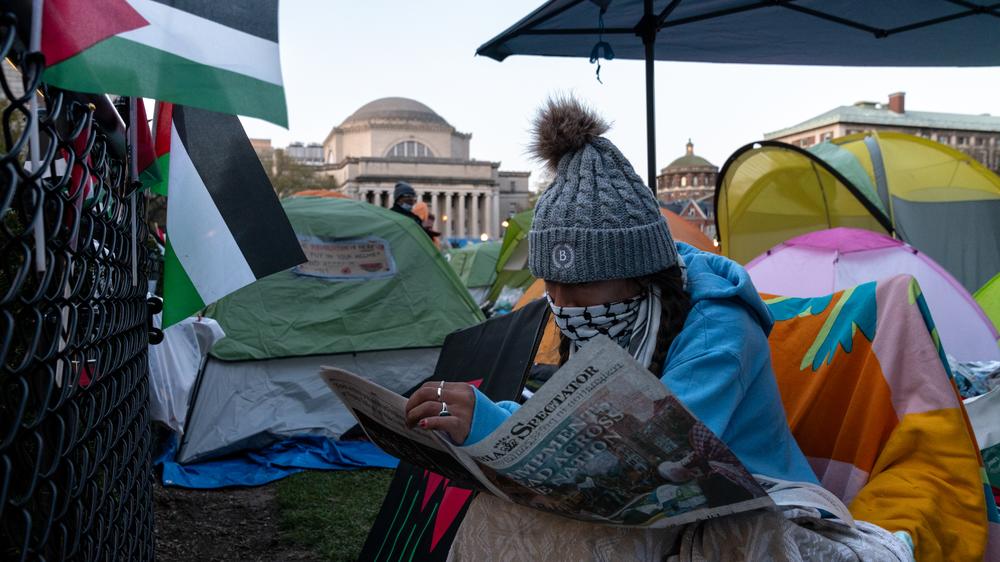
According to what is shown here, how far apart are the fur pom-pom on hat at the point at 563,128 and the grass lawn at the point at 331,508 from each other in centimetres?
240

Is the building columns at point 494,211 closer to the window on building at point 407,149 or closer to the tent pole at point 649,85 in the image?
the window on building at point 407,149

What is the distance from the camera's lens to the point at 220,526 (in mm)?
3990

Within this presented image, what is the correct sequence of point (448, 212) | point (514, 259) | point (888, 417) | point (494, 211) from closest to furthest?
point (888, 417) → point (514, 259) → point (448, 212) → point (494, 211)

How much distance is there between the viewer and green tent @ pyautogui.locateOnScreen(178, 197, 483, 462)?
5.21 m

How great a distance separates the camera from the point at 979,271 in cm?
668

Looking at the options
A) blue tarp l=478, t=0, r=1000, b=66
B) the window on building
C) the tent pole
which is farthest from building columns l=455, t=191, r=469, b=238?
the tent pole

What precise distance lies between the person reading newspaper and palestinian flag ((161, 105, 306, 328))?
2.44 feet

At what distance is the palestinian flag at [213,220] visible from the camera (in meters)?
1.92

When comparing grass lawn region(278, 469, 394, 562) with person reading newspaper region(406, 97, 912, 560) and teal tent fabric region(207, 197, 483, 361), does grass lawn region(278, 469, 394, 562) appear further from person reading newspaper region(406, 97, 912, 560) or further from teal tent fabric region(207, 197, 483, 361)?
person reading newspaper region(406, 97, 912, 560)

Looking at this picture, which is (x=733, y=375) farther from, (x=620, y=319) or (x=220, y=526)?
(x=220, y=526)

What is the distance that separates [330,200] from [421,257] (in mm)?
893

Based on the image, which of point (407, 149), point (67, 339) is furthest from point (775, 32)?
point (407, 149)

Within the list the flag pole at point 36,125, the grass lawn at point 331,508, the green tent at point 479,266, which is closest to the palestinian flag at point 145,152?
the flag pole at point 36,125

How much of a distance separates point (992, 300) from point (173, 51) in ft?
15.2
